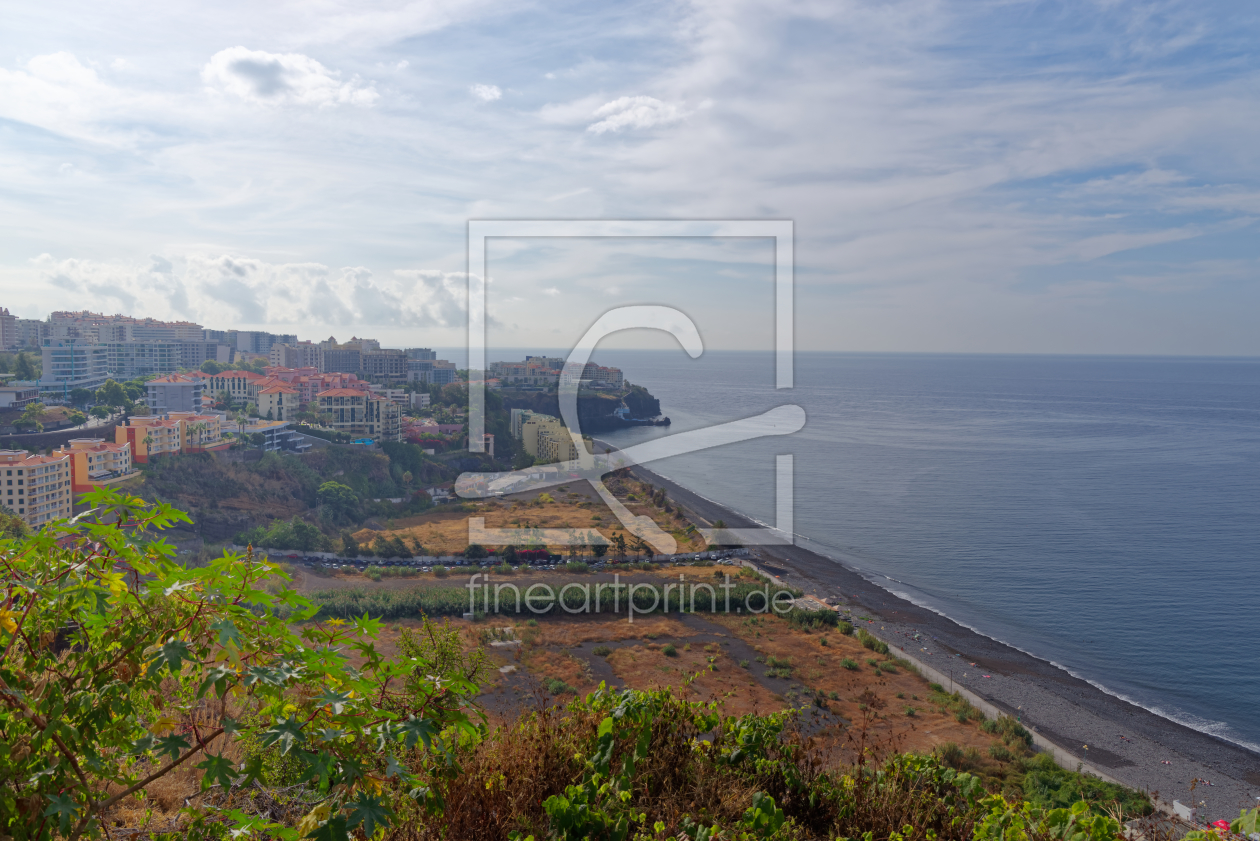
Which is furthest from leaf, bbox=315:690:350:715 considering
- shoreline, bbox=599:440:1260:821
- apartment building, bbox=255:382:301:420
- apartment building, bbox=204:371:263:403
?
apartment building, bbox=204:371:263:403

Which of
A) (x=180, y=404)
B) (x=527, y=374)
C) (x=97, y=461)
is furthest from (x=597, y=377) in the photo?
(x=97, y=461)

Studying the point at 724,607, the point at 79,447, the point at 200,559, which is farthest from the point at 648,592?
the point at 79,447

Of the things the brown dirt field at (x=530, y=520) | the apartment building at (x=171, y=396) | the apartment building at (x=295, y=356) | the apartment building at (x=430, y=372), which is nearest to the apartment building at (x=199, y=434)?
the apartment building at (x=171, y=396)

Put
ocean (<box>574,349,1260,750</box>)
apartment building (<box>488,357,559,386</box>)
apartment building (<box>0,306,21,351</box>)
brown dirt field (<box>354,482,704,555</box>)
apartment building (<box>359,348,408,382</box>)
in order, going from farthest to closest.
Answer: apartment building (<box>359,348,408,382</box>) → apartment building (<box>0,306,21,351</box>) → apartment building (<box>488,357,559,386</box>) → brown dirt field (<box>354,482,704,555</box>) → ocean (<box>574,349,1260,750</box>)

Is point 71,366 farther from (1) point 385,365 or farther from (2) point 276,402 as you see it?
(1) point 385,365

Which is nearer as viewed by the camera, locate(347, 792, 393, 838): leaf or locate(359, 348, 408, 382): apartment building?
locate(347, 792, 393, 838): leaf

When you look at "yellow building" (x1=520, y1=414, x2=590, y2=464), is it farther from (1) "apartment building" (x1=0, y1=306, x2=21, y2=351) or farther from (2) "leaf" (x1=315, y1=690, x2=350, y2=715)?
(1) "apartment building" (x1=0, y1=306, x2=21, y2=351)

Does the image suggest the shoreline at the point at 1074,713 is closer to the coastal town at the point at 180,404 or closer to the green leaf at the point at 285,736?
the green leaf at the point at 285,736
